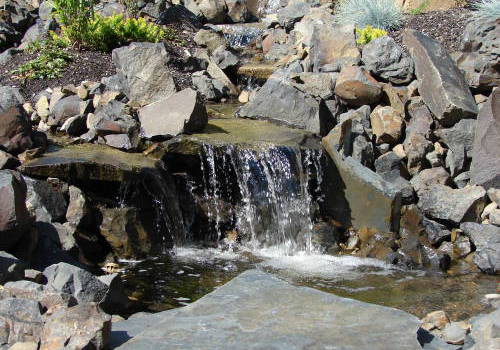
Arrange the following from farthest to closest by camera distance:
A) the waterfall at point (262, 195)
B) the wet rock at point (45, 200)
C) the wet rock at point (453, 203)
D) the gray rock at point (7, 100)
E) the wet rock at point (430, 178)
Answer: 1. the wet rock at point (430, 178)
2. the wet rock at point (453, 203)
3. the waterfall at point (262, 195)
4. the gray rock at point (7, 100)
5. the wet rock at point (45, 200)

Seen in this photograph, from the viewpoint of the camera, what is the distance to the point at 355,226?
859 cm

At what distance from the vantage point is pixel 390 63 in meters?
10.4

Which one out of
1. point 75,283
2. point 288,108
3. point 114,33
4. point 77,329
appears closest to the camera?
point 77,329

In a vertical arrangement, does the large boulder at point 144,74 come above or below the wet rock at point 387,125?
above

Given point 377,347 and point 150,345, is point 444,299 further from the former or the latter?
point 150,345

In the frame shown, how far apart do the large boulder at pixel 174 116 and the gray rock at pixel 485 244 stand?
344cm

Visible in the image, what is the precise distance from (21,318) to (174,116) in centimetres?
498

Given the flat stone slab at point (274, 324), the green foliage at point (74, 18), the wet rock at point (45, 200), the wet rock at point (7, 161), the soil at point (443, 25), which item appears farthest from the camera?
the soil at point (443, 25)

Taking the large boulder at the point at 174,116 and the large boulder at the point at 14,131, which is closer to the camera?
the large boulder at the point at 14,131

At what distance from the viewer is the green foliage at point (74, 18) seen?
37.9 ft

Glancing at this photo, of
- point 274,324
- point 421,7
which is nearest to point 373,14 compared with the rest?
point 421,7

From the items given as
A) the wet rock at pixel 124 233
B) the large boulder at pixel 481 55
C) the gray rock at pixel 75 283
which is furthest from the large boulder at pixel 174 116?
the large boulder at pixel 481 55

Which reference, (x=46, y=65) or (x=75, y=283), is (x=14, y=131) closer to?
(x=75, y=283)

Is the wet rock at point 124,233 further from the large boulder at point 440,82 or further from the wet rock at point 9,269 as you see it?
the large boulder at point 440,82
